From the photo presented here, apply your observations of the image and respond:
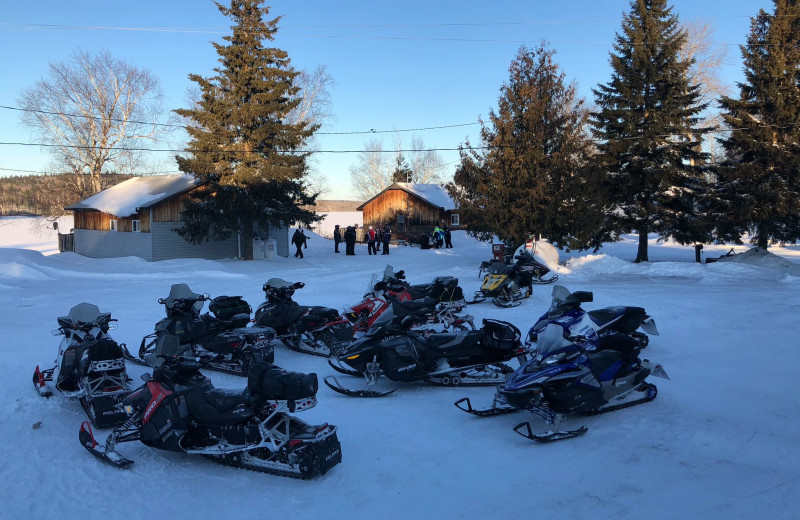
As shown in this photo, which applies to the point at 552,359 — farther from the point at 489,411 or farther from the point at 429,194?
the point at 429,194

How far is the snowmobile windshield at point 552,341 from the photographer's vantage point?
4988 millimetres

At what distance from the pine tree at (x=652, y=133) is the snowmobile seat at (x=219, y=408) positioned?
18.9 m

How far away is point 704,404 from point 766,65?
18.5 metres

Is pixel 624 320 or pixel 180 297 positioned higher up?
pixel 180 297

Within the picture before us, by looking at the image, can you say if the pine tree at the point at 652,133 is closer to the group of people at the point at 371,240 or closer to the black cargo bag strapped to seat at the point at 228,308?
the group of people at the point at 371,240

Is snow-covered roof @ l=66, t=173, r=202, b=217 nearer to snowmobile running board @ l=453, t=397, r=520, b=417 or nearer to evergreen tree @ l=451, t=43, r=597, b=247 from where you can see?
evergreen tree @ l=451, t=43, r=597, b=247

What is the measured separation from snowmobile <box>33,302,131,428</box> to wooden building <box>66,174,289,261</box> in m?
17.0

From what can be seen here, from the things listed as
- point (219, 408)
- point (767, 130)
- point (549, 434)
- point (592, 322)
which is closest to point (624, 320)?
point (592, 322)

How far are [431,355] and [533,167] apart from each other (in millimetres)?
14408

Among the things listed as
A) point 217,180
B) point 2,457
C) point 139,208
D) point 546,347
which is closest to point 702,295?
point 546,347

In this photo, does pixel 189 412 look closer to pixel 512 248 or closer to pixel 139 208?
pixel 512 248

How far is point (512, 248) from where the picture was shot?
1992 cm

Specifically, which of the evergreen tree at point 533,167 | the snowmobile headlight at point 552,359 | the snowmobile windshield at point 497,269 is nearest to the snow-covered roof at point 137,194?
the evergreen tree at point 533,167

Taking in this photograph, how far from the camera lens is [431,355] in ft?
20.2
